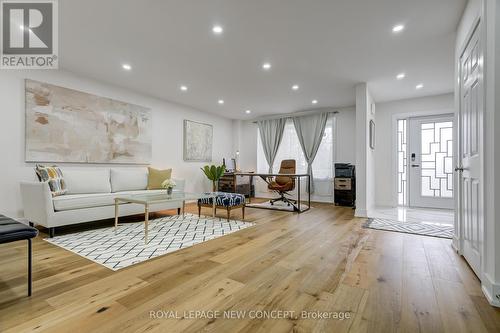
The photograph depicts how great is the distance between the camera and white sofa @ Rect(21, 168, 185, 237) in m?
2.93

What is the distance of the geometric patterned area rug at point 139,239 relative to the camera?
2291 millimetres

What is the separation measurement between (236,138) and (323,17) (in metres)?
5.32

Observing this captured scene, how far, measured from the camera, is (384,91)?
4.87m

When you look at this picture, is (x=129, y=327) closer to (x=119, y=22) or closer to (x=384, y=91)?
(x=119, y=22)

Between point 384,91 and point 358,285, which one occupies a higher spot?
point 384,91

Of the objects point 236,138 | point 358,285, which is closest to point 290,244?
point 358,285

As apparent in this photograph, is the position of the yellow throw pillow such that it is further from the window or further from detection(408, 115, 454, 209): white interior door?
detection(408, 115, 454, 209): white interior door

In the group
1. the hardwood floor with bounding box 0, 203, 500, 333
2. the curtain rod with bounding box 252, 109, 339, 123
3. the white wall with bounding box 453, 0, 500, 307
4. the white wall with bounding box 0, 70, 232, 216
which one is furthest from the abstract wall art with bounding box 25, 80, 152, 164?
the white wall with bounding box 453, 0, 500, 307

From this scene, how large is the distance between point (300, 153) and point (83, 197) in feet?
16.7

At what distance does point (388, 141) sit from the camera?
219 inches

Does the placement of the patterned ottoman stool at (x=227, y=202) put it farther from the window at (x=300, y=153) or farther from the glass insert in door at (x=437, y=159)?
the glass insert in door at (x=437, y=159)

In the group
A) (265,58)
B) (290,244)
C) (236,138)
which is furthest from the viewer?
(236,138)

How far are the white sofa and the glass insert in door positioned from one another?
17.4 ft

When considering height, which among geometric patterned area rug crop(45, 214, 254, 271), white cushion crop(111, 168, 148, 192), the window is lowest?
geometric patterned area rug crop(45, 214, 254, 271)
